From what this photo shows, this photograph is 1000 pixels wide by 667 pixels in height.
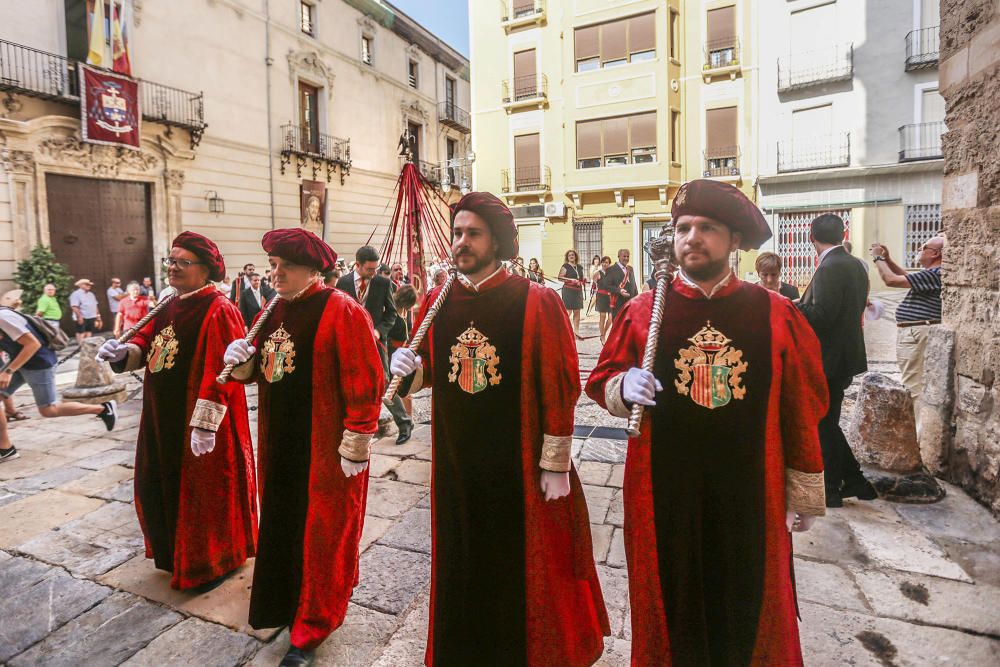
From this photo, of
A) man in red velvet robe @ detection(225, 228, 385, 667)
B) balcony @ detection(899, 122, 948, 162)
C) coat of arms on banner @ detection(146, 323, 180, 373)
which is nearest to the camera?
man in red velvet robe @ detection(225, 228, 385, 667)

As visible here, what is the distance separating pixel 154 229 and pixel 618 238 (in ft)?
44.6

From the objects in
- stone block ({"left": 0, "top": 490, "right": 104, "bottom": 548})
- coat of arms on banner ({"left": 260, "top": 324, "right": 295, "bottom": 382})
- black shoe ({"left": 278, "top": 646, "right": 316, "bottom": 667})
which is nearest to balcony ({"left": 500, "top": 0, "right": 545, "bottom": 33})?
stone block ({"left": 0, "top": 490, "right": 104, "bottom": 548})

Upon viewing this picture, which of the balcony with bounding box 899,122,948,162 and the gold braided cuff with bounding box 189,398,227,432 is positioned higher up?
the balcony with bounding box 899,122,948,162

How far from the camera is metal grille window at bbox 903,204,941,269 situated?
1561 centimetres

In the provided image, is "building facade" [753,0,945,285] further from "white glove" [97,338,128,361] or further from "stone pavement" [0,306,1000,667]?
"white glove" [97,338,128,361]

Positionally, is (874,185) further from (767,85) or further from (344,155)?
(344,155)

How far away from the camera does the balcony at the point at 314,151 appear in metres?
18.4

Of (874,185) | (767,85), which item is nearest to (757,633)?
(874,185)

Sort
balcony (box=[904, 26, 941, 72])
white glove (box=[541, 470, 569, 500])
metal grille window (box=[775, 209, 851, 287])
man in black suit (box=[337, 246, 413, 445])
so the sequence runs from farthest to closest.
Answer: metal grille window (box=[775, 209, 851, 287]) < balcony (box=[904, 26, 941, 72]) < man in black suit (box=[337, 246, 413, 445]) < white glove (box=[541, 470, 569, 500])

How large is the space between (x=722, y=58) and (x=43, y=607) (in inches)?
797

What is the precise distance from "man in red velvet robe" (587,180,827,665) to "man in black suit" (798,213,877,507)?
6.82 feet

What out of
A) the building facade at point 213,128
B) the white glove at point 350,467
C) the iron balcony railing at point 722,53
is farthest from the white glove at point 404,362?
the iron balcony railing at point 722,53

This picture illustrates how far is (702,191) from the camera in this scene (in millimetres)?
1930

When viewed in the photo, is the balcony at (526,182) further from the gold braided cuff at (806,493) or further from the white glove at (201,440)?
the gold braided cuff at (806,493)
